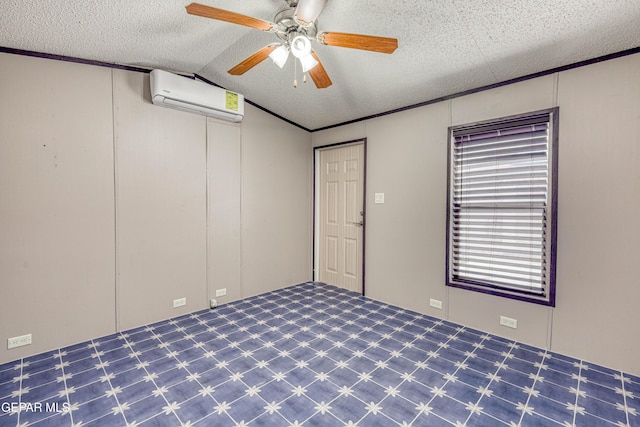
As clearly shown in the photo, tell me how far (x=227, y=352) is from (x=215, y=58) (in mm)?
2811

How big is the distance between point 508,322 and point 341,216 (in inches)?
96.0

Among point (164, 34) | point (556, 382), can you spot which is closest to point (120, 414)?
point (164, 34)

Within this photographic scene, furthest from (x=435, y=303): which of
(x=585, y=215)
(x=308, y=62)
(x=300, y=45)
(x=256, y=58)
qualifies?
(x=256, y=58)

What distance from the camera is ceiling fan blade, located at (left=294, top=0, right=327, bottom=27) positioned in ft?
5.54

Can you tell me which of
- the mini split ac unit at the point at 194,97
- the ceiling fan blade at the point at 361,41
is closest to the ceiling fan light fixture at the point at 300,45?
the ceiling fan blade at the point at 361,41

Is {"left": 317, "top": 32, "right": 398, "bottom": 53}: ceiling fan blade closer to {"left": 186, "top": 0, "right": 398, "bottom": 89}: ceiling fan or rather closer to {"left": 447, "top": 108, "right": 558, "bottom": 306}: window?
{"left": 186, "top": 0, "right": 398, "bottom": 89}: ceiling fan

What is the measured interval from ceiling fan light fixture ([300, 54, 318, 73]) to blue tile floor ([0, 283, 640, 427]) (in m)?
2.29

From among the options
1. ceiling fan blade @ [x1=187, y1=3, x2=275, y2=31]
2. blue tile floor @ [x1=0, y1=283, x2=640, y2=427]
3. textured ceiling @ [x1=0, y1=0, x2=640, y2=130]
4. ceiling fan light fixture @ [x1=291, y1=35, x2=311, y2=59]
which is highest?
textured ceiling @ [x1=0, y1=0, x2=640, y2=130]

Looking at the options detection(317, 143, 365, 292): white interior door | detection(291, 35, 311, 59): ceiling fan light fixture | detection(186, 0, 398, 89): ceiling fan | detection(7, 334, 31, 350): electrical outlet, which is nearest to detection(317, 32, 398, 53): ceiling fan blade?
detection(186, 0, 398, 89): ceiling fan

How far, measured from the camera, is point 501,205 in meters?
2.89

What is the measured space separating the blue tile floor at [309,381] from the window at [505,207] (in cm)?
60

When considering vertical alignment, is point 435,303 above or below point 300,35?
below

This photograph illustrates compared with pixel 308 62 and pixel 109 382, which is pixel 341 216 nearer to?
pixel 308 62

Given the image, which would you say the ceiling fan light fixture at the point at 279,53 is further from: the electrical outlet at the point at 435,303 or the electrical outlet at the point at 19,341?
the electrical outlet at the point at 19,341
